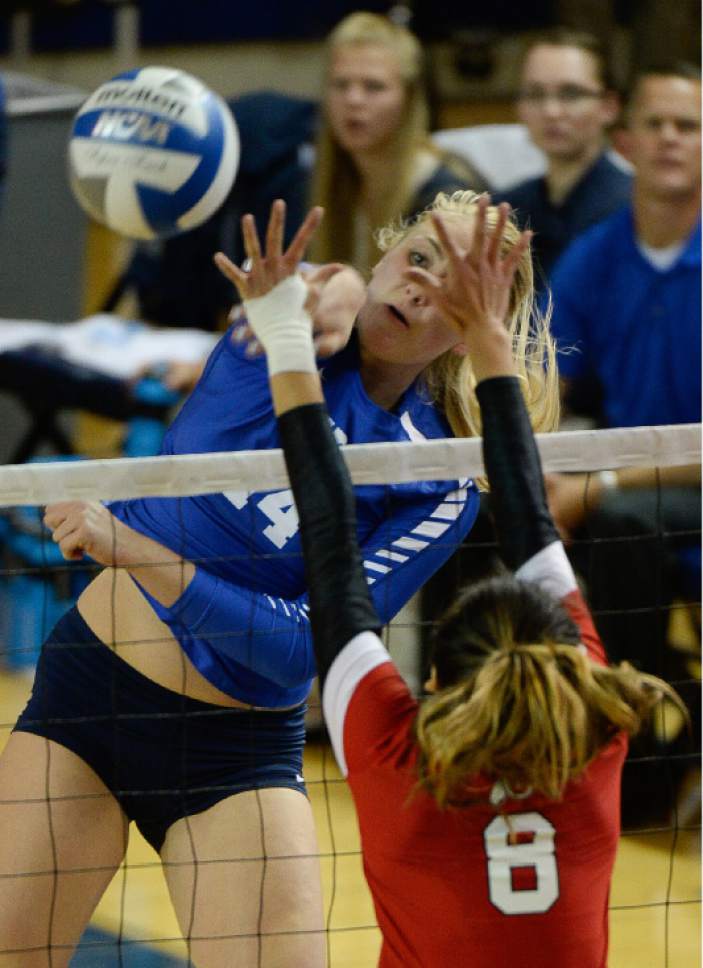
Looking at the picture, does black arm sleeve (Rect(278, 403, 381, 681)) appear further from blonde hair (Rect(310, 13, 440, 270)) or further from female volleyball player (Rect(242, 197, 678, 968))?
blonde hair (Rect(310, 13, 440, 270))

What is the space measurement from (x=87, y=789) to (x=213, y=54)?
23.3ft

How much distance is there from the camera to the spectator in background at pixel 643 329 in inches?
183

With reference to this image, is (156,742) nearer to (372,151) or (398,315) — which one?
(398,315)

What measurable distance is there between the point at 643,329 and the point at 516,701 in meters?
3.36

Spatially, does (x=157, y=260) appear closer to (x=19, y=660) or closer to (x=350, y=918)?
(x=19, y=660)

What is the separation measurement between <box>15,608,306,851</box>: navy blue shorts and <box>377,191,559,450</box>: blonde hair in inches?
23.7

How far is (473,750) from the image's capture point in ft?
6.04

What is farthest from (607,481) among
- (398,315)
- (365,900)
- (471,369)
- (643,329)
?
(398,315)

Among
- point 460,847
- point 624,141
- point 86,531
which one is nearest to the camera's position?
point 460,847

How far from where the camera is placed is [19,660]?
18.9 feet

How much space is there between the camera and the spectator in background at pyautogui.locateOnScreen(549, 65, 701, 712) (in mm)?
4645

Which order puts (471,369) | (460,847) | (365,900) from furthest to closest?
1. (365,900)
2. (471,369)
3. (460,847)

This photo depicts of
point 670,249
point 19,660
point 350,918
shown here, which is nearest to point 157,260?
point 19,660

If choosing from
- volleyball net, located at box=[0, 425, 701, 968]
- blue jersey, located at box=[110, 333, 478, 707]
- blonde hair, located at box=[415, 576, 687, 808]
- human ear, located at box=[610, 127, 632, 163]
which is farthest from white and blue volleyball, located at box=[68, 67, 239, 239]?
blonde hair, located at box=[415, 576, 687, 808]
